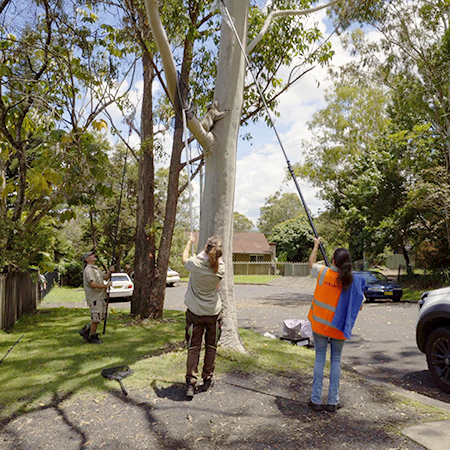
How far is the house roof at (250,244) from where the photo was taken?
54.4m

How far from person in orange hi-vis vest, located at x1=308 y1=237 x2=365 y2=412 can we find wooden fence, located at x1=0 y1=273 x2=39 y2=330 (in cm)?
815

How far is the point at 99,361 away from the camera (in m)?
6.82

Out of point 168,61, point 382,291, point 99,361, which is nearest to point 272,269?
point 382,291

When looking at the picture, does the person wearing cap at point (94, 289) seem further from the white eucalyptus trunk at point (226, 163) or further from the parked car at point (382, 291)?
the parked car at point (382, 291)

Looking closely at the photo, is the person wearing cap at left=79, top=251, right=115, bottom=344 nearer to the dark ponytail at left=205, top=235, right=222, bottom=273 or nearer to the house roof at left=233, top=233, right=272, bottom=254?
the dark ponytail at left=205, top=235, right=222, bottom=273

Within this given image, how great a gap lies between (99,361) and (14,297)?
237 inches

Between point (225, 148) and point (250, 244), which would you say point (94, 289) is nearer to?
point (225, 148)

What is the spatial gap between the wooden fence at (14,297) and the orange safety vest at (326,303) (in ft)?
26.7

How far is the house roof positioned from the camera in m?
54.4

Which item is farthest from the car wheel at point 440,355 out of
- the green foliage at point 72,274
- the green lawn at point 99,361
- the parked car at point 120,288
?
the green foliage at point 72,274

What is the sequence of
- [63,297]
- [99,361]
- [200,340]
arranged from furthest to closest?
[63,297] → [99,361] → [200,340]

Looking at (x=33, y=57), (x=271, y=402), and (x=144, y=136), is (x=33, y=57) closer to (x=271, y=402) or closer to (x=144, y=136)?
(x=144, y=136)

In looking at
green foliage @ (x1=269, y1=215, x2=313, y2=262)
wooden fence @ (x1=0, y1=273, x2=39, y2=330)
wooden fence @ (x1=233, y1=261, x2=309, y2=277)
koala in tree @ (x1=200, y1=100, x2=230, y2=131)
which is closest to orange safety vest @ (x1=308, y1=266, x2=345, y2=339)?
koala in tree @ (x1=200, y1=100, x2=230, y2=131)

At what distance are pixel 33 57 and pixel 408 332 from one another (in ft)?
39.2
